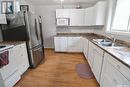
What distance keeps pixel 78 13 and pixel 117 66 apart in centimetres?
341

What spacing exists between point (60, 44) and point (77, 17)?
55.8 inches

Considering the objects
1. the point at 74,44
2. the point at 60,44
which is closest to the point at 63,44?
the point at 60,44

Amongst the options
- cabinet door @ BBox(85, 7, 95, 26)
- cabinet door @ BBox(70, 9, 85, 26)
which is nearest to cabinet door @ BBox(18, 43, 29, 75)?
cabinet door @ BBox(70, 9, 85, 26)

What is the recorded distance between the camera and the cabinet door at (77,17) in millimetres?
4234

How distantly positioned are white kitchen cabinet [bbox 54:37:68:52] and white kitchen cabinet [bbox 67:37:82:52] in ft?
0.59

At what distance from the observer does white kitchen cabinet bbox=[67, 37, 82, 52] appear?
421 cm

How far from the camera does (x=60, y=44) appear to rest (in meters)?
4.36

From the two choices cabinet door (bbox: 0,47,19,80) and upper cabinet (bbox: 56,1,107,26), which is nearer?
cabinet door (bbox: 0,47,19,80)

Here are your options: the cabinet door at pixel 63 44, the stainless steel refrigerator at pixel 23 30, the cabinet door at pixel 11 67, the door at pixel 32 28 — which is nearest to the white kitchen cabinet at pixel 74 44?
the cabinet door at pixel 63 44

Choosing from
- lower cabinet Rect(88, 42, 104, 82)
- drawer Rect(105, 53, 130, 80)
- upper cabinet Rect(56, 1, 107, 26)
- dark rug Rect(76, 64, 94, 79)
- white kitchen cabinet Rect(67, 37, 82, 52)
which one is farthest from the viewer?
white kitchen cabinet Rect(67, 37, 82, 52)

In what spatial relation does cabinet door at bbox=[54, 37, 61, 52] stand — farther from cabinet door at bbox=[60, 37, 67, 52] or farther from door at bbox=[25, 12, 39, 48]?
door at bbox=[25, 12, 39, 48]

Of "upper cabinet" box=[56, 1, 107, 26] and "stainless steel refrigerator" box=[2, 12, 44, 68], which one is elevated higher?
"upper cabinet" box=[56, 1, 107, 26]

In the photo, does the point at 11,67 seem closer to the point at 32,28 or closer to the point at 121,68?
the point at 32,28

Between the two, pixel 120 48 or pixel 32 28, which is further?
pixel 32 28
